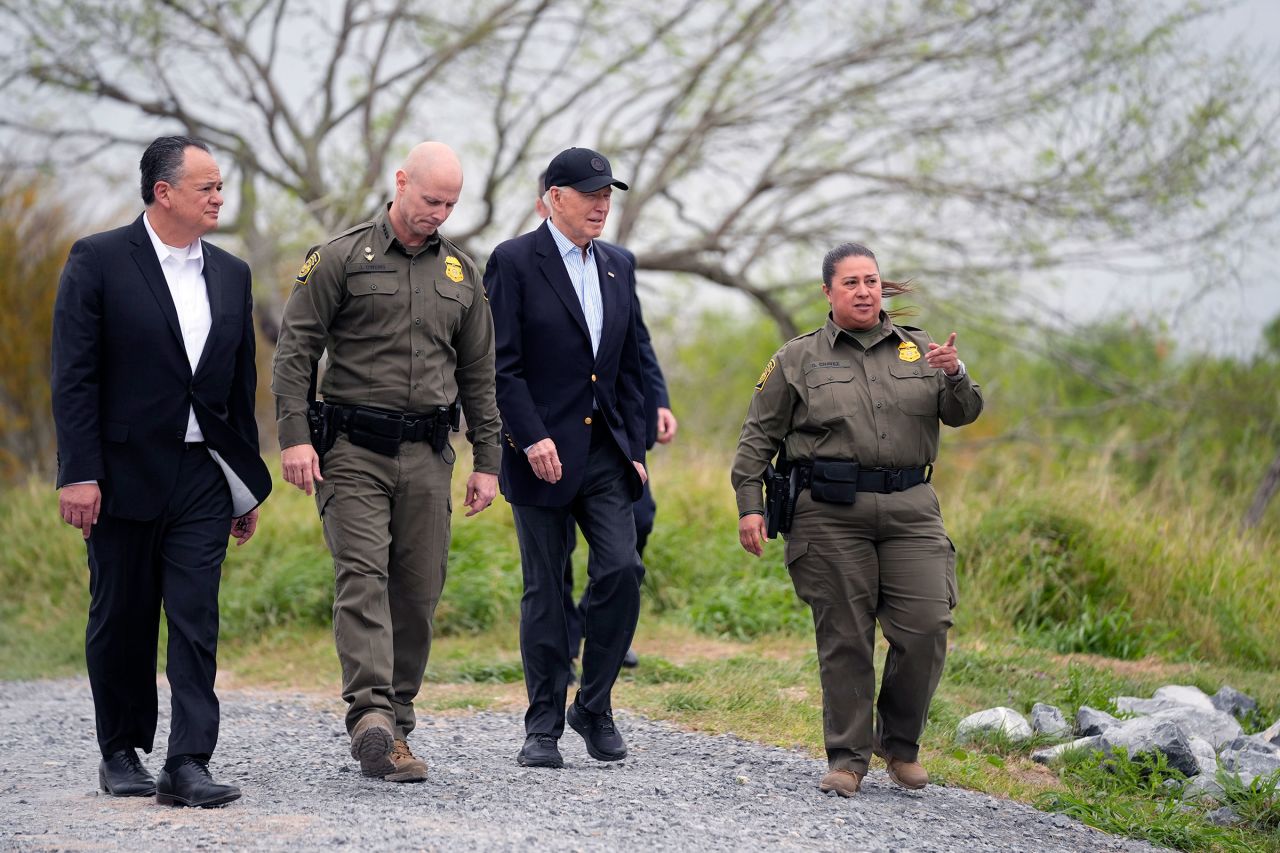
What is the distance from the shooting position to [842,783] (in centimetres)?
490

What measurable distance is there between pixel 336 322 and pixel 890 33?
1221cm

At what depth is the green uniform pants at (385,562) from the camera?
15.5ft

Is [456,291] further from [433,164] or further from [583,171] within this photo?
[583,171]

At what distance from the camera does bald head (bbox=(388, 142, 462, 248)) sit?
486cm

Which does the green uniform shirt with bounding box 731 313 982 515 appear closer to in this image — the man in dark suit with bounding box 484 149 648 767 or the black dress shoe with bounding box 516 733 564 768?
the man in dark suit with bounding box 484 149 648 767

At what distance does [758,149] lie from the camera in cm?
1658

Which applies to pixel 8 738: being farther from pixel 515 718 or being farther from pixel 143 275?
pixel 143 275

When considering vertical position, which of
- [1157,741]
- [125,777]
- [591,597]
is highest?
[591,597]

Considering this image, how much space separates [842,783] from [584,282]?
82.7 inches

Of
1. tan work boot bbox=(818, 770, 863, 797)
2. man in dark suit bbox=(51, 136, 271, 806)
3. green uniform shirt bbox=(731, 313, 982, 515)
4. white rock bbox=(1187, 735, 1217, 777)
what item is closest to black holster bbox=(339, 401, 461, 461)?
man in dark suit bbox=(51, 136, 271, 806)

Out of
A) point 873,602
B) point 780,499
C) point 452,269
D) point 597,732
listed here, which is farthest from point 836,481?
point 452,269

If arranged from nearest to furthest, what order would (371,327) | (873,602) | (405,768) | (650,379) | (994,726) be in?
(405,768) < (371,327) < (873,602) < (994,726) < (650,379)

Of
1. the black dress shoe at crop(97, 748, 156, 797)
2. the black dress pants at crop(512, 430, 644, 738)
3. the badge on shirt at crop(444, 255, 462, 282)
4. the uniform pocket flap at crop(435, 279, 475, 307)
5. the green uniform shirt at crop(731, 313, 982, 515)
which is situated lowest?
the black dress shoe at crop(97, 748, 156, 797)

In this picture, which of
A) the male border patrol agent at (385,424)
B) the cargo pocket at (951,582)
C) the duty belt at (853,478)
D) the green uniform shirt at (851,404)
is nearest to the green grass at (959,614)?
the cargo pocket at (951,582)
